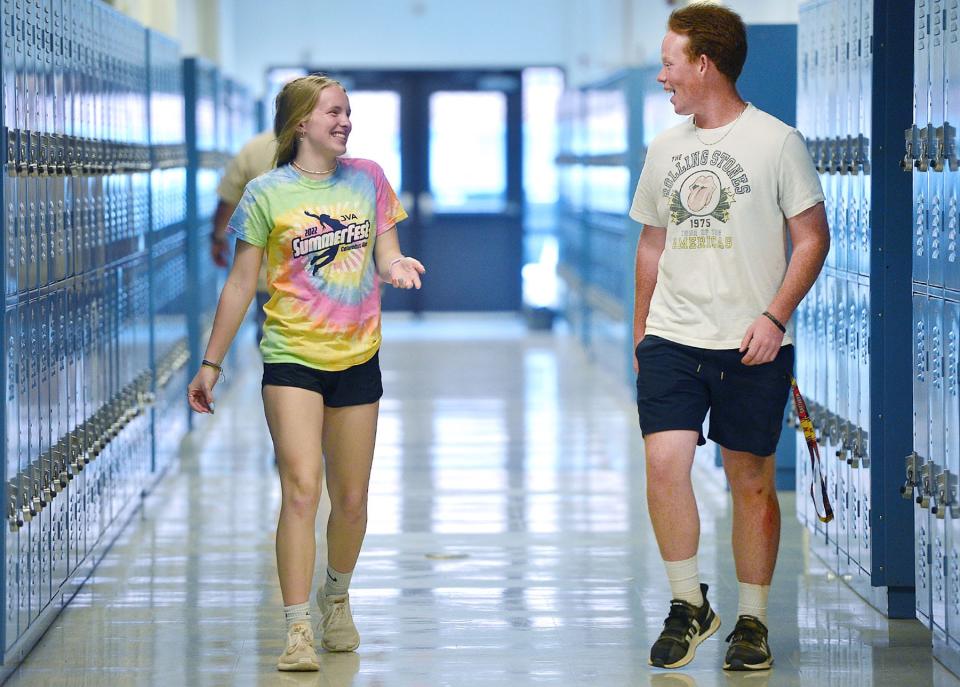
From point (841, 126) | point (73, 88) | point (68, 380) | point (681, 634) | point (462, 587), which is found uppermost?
point (73, 88)

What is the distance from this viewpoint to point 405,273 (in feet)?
13.0

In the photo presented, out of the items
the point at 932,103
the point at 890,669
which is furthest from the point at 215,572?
the point at 932,103

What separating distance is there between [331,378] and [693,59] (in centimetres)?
115

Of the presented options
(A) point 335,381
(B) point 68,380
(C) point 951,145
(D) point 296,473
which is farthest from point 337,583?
(C) point 951,145

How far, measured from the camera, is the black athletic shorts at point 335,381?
13.0 feet

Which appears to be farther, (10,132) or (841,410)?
(841,410)

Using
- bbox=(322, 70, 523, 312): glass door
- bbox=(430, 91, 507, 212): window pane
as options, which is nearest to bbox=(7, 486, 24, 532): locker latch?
bbox=(322, 70, 523, 312): glass door

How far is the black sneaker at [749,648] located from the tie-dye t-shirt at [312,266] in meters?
1.14

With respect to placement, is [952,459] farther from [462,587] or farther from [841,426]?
[462,587]

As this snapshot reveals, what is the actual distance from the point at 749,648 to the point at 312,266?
1416 mm

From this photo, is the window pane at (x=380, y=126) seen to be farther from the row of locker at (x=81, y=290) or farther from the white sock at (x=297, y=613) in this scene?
the white sock at (x=297, y=613)

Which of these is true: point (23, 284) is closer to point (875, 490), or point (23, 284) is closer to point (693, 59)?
point (693, 59)

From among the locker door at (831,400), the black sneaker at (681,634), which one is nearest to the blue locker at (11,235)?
the black sneaker at (681,634)

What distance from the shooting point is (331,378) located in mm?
4020
